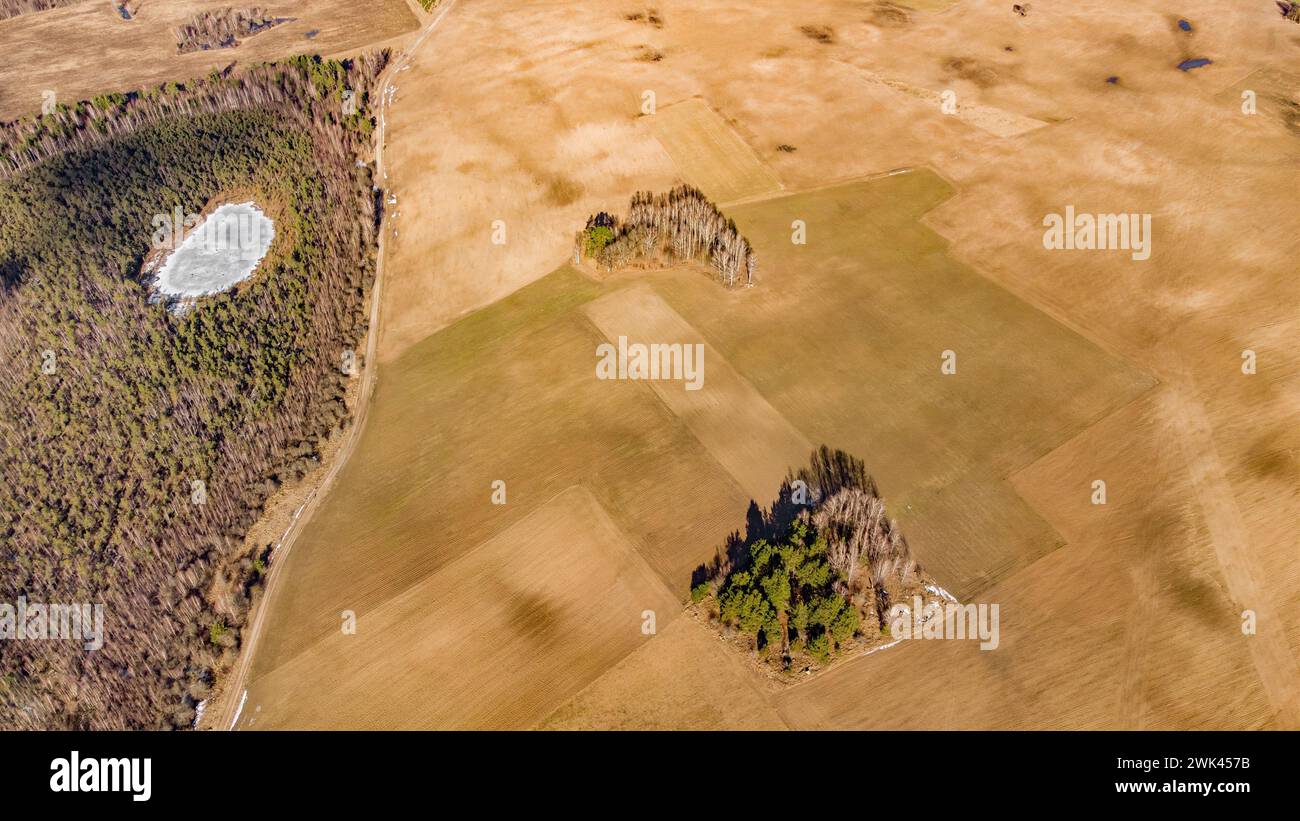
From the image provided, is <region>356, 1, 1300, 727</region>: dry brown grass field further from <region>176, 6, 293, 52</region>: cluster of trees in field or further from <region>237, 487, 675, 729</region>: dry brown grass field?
<region>176, 6, 293, 52</region>: cluster of trees in field

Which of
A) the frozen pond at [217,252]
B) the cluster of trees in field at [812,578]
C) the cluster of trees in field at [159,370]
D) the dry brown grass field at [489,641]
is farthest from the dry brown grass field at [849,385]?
the frozen pond at [217,252]

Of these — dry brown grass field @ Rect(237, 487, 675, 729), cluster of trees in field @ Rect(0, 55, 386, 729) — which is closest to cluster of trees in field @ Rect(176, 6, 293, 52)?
cluster of trees in field @ Rect(0, 55, 386, 729)

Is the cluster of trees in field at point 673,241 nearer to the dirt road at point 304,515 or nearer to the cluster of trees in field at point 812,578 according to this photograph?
the dirt road at point 304,515

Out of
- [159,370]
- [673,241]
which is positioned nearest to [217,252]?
[159,370]

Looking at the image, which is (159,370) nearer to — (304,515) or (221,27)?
(304,515)
